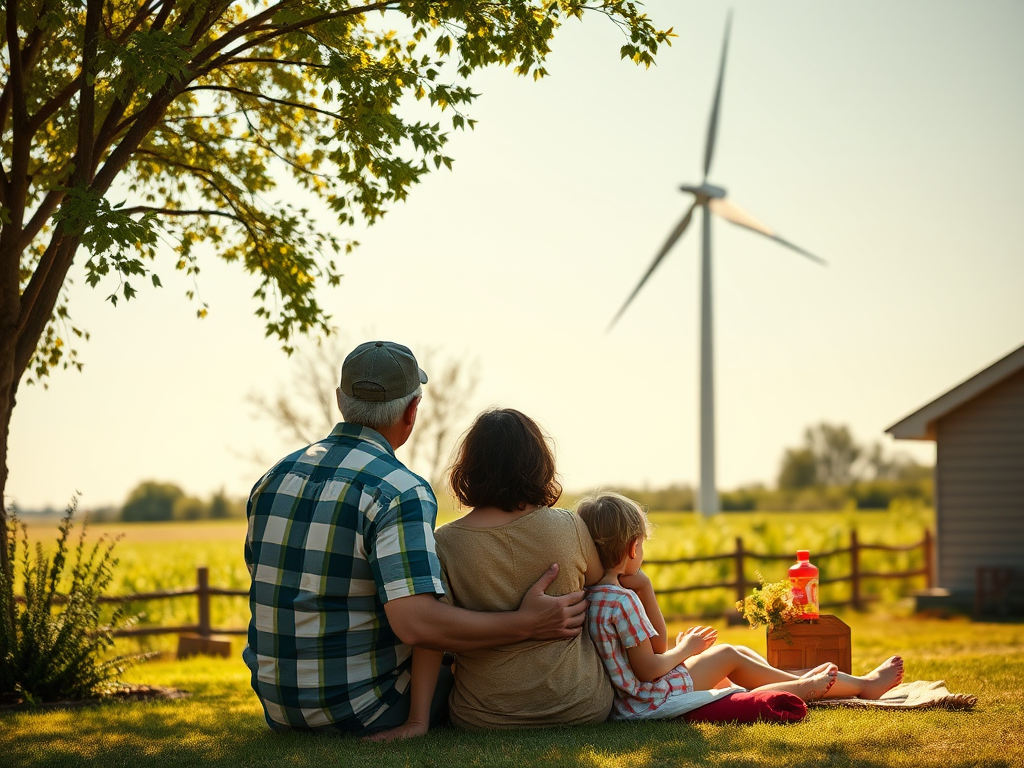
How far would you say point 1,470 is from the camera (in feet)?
21.9

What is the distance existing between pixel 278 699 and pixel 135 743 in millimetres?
1039

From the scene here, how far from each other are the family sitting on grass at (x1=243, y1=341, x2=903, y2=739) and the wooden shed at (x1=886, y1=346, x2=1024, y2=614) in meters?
11.7

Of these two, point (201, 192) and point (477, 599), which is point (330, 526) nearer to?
point (477, 599)

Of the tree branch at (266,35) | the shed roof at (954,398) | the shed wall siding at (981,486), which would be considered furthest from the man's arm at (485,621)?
the shed wall siding at (981,486)

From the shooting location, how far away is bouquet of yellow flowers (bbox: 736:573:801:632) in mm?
5023

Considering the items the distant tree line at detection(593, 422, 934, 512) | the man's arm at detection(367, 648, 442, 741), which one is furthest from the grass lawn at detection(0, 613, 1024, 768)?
the distant tree line at detection(593, 422, 934, 512)

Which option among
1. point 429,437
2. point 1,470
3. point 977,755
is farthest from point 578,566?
point 429,437

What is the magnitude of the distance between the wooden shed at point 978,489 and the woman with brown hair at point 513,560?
1183 cm

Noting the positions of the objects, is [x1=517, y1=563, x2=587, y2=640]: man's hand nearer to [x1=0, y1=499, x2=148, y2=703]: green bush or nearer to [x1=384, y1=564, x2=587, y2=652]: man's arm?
[x1=384, y1=564, x2=587, y2=652]: man's arm

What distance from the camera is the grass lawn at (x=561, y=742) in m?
3.49

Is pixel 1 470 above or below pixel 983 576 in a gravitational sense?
above

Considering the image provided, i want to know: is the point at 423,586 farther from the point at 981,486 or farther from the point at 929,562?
the point at 929,562

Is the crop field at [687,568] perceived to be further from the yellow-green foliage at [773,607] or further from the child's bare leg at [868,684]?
the child's bare leg at [868,684]

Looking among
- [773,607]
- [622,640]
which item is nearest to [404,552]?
[622,640]
